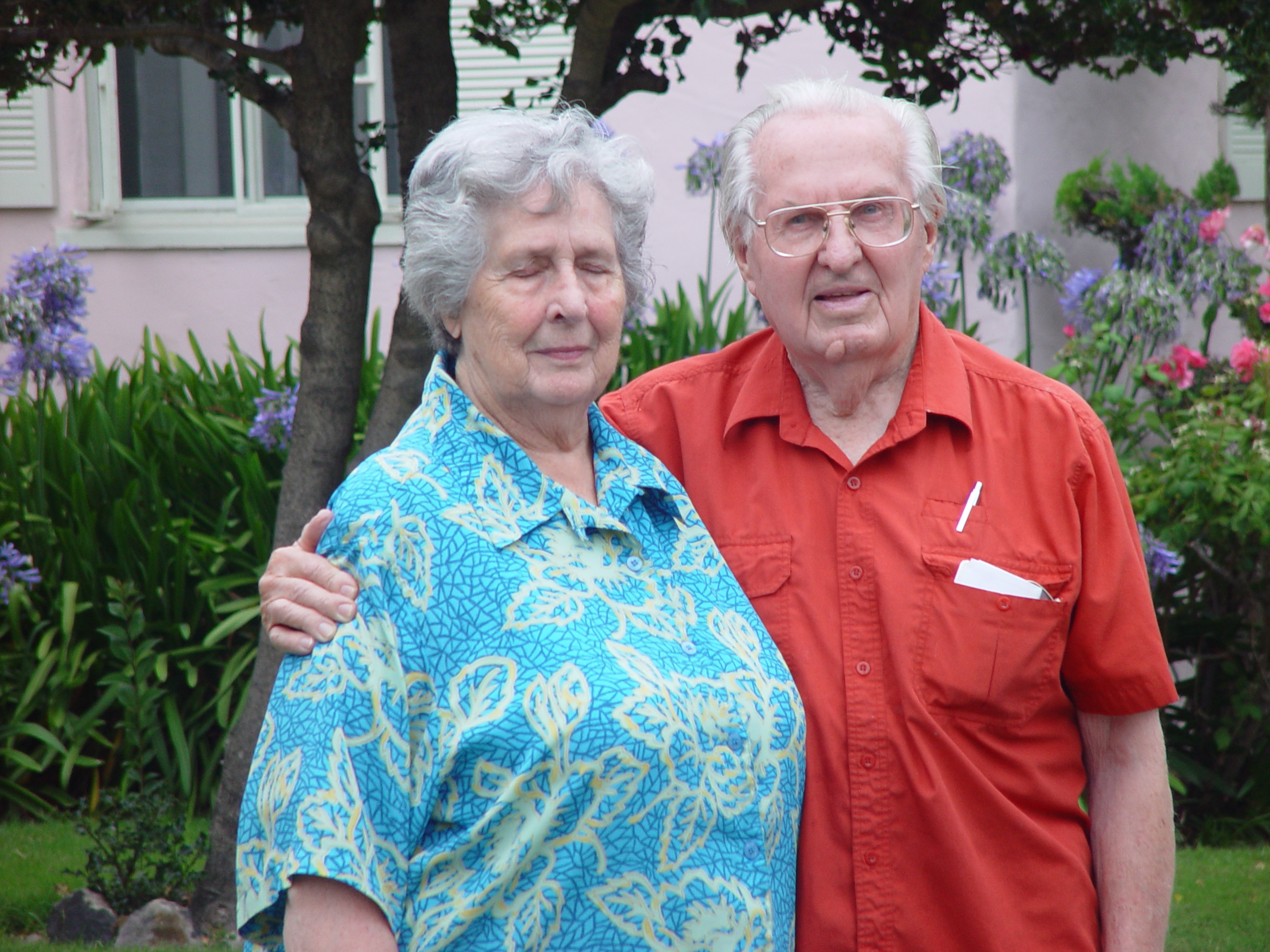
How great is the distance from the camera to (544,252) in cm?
183

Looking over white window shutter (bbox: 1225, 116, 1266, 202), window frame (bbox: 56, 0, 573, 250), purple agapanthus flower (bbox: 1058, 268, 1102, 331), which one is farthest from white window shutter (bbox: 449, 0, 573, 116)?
white window shutter (bbox: 1225, 116, 1266, 202)

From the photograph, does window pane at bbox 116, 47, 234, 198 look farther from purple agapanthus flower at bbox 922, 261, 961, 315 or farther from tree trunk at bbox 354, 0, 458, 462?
purple agapanthus flower at bbox 922, 261, 961, 315

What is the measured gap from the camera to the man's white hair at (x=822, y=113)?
2.05 m

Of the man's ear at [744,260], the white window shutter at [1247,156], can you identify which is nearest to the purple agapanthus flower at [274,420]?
the man's ear at [744,260]

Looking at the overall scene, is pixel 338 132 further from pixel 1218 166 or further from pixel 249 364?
pixel 1218 166

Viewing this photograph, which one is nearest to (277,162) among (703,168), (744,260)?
(703,168)

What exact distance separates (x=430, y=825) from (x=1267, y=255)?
200 inches

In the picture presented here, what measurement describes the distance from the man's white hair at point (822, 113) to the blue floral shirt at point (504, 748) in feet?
2.10

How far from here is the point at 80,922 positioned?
3.91 meters

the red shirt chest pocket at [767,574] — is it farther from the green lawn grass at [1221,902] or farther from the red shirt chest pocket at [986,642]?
the green lawn grass at [1221,902]

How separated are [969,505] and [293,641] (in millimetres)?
1085

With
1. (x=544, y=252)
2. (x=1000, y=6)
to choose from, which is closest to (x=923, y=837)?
(x=544, y=252)

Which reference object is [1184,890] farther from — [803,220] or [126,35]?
[126,35]

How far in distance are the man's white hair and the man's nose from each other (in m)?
0.05
